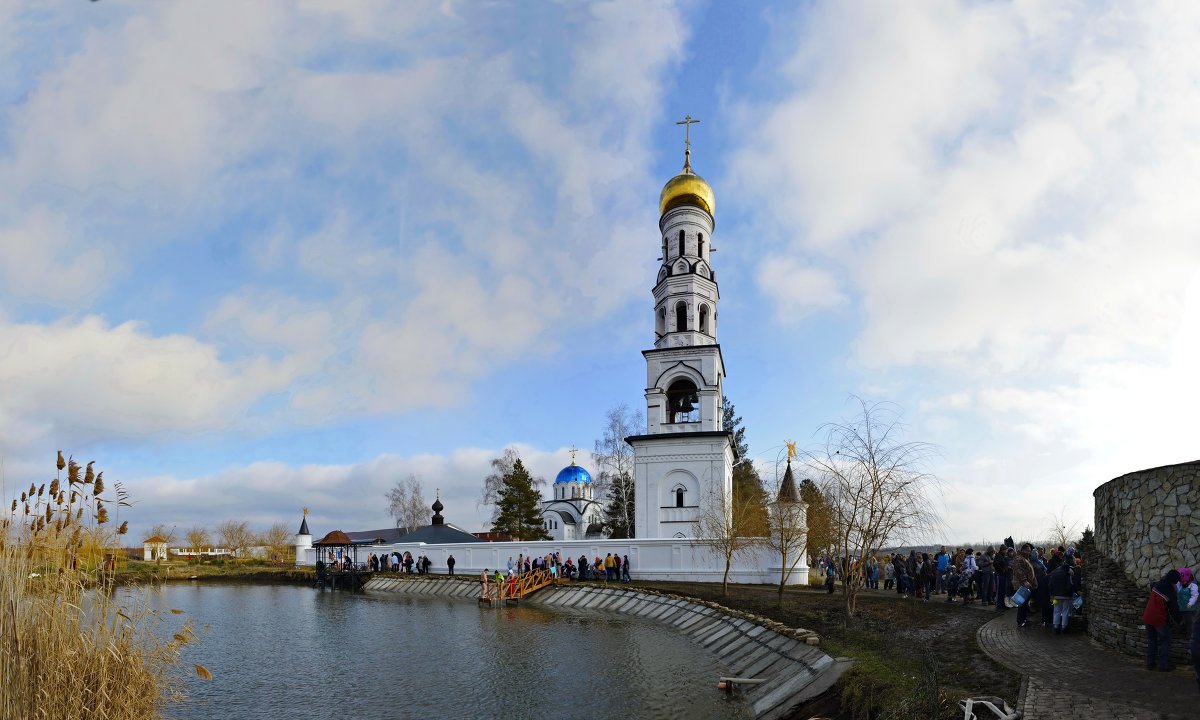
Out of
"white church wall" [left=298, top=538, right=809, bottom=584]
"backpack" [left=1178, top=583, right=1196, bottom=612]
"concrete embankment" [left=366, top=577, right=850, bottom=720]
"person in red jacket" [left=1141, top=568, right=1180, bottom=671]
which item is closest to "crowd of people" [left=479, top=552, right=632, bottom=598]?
"white church wall" [left=298, top=538, right=809, bottom=584]

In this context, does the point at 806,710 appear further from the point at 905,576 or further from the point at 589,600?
the point at 589,600

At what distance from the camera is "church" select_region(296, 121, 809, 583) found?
108 feet

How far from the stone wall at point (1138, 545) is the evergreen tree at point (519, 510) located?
162 ft

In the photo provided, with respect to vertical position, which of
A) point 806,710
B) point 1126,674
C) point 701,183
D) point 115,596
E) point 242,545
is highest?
point 701,183

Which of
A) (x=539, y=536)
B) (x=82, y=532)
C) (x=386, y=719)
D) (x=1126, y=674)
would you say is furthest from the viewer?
(x=539, y=536)

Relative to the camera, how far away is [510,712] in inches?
468

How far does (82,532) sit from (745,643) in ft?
40.7

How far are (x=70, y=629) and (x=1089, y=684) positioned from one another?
10.8 metres

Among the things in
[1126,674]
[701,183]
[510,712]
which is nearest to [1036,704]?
[1126,674]

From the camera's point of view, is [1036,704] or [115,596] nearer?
[1036,704]

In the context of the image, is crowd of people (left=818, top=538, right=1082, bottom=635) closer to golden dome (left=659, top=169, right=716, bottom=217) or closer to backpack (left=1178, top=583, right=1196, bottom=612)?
backpack (left=1178, top=583, right=1196, bottom=612)

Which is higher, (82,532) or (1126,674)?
(82,532)

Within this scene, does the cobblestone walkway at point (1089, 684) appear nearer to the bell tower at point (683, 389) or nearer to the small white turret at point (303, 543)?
the bell tower at point (683, 389)

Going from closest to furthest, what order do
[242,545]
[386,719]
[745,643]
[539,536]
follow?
[386,719] < [745,643] < [539,536] < [242,545]
